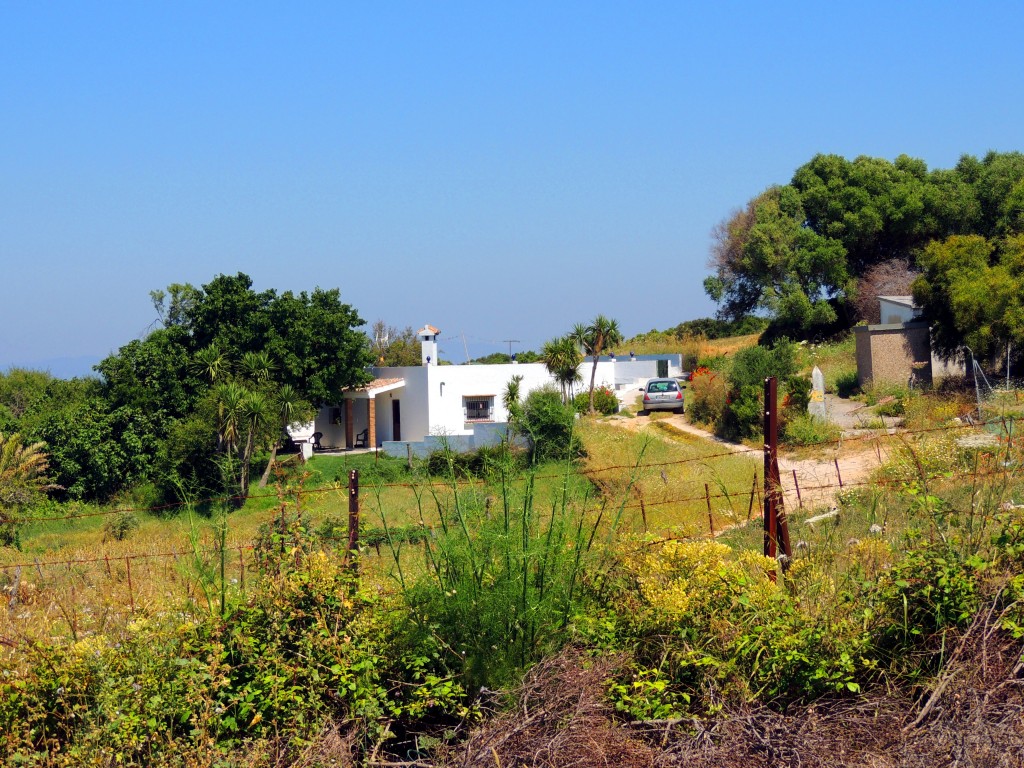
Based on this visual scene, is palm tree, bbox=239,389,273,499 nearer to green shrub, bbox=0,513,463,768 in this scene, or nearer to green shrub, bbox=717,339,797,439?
green shrub, bbox=717,339,797,439

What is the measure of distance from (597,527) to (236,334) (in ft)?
115

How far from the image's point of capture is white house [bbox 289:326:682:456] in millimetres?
38531

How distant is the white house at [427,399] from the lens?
1517 inches

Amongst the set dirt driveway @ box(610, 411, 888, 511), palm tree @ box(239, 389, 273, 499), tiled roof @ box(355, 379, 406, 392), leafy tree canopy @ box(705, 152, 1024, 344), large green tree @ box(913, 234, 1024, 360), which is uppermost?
leafy tree canopy @ box(705, 152, 1024, 344)

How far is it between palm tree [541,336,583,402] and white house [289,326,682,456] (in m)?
0.89

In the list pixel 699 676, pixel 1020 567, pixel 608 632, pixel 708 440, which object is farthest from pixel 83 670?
pixel 708 440

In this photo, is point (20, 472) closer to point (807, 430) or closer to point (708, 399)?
point (708, 399)

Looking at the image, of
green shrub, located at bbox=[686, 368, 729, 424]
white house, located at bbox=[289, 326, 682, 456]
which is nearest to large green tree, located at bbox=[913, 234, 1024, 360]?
green shrub, located at bbox=[686, 368, 729, 424]

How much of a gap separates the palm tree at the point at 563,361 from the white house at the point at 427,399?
89cm

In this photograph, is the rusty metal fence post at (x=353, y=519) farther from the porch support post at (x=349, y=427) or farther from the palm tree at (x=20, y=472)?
the porch support post at (x=349, y=427)

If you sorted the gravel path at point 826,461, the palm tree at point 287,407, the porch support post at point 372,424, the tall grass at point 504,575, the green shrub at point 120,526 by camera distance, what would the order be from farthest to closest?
the porch support post at point 372,424 → the palm tree at point 287,407 → the green shrub at point 120,526 → the gravel path at point 826,461 → the tall grass at point 504,575

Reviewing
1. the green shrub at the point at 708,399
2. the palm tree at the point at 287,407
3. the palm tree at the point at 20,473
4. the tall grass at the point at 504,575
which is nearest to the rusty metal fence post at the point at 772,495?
the tall grass at the point at 504,575

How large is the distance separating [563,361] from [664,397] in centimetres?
595

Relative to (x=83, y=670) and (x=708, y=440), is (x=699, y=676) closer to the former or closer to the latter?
(x=83, y=670)
